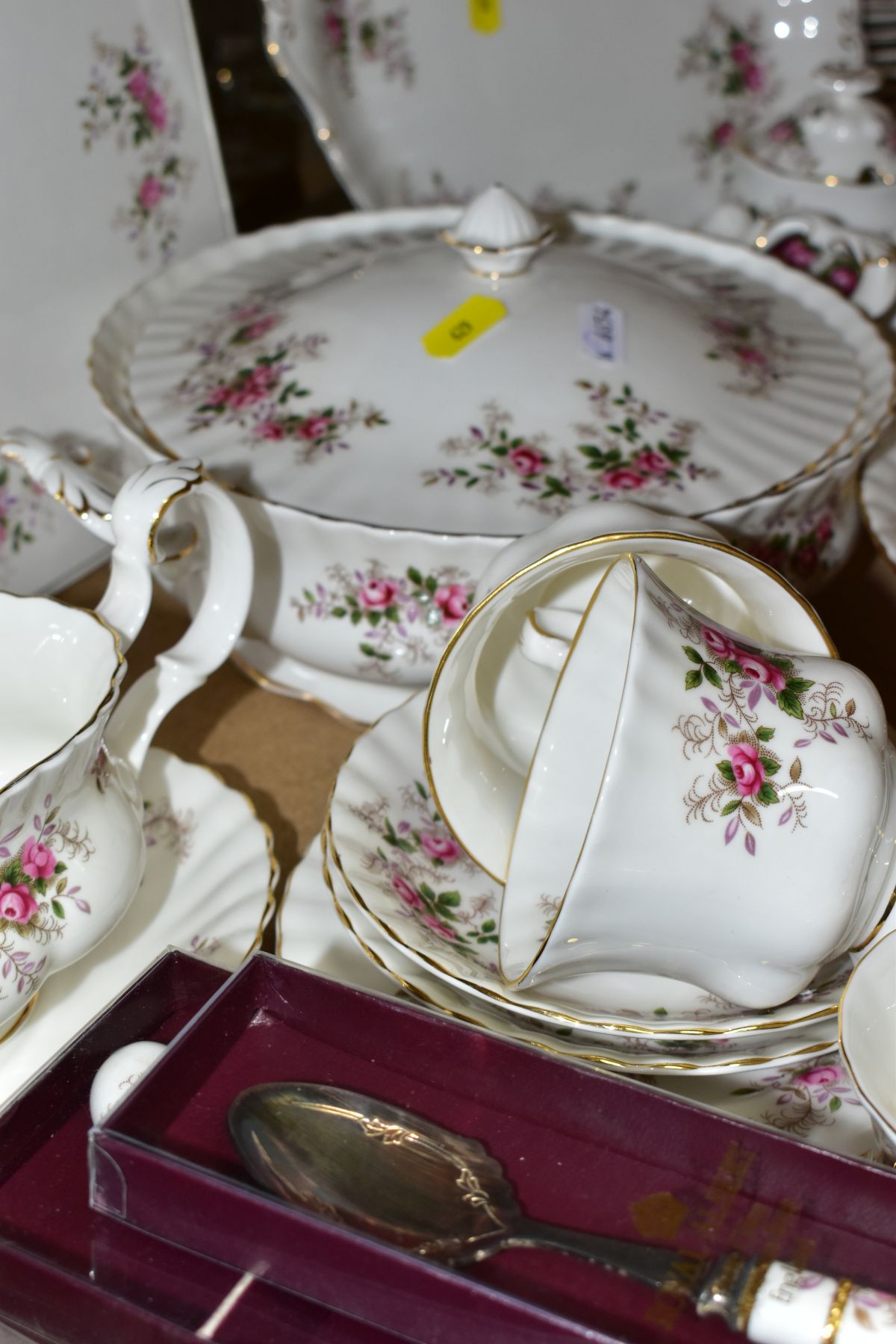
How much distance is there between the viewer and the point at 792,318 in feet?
2.67

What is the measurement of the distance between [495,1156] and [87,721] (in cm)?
23

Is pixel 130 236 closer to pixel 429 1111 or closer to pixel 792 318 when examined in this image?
pixel 792 318

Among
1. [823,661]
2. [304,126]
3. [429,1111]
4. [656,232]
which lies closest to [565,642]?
[823,661]

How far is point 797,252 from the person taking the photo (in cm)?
91

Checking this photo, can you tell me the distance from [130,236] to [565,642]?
50 centimetres

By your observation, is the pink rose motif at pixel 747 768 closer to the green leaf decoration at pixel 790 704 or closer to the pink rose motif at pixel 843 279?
the green leaf decoration at pixel 790 704

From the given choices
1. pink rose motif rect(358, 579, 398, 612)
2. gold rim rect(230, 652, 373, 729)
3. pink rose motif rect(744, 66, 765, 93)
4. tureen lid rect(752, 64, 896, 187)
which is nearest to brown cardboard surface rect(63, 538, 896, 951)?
gold rim rect(230, 652, 373, 729)

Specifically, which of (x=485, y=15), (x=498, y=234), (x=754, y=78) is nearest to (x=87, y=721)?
(x=498, y=234)

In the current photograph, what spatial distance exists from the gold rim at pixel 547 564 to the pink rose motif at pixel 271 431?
8.8 inches

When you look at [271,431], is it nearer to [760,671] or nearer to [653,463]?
[653,463]

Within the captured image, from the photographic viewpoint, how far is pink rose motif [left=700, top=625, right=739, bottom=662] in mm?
488

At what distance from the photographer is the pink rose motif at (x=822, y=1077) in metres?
0.51

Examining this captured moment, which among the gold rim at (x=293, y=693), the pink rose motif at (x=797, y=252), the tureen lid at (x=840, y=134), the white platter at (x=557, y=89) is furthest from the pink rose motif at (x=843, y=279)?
the gold rim at (x=293, y=693)

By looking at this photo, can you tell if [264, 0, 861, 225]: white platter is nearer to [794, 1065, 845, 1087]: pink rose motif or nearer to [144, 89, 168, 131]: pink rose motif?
[144, 89, 168, 131]: pink rose motif
